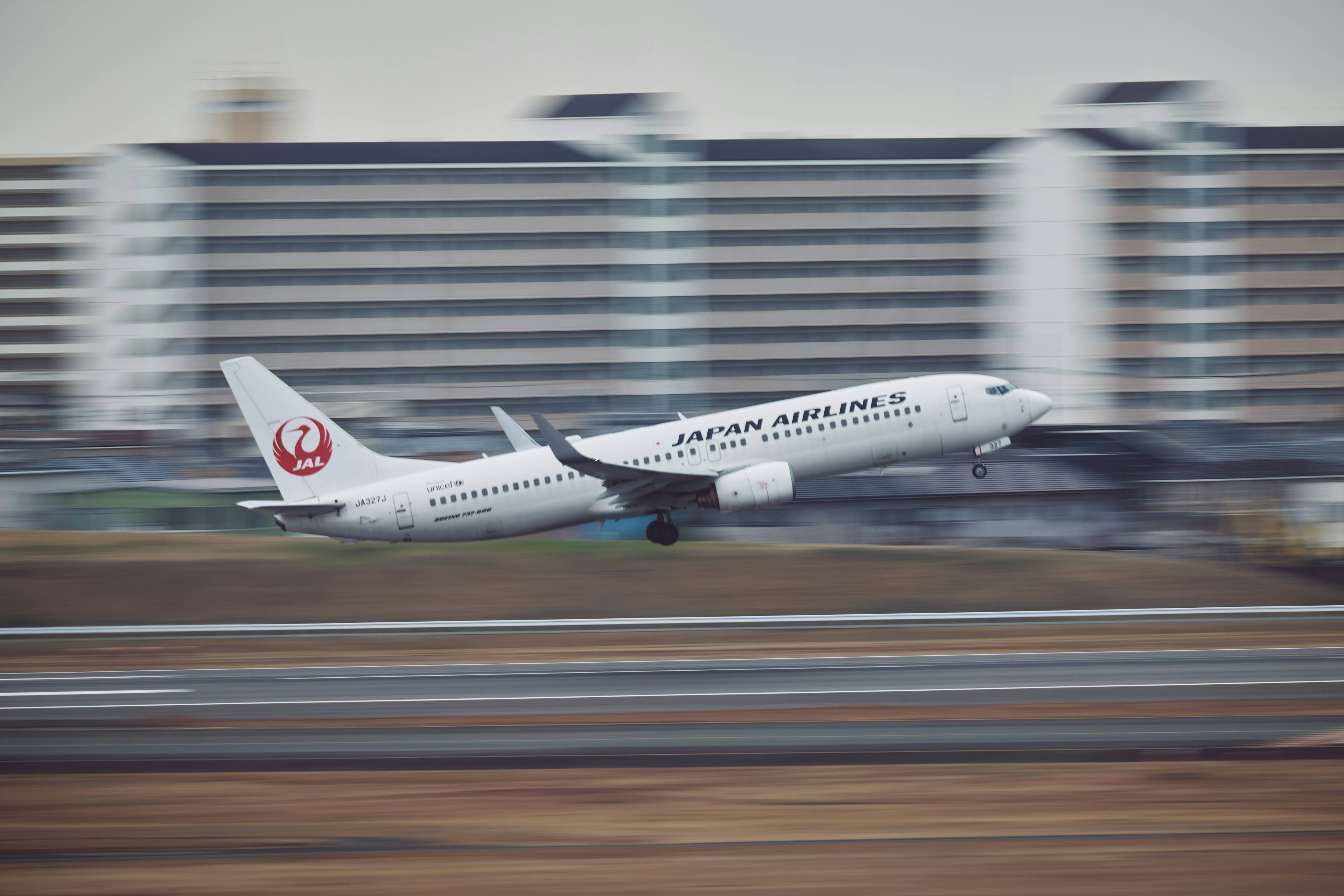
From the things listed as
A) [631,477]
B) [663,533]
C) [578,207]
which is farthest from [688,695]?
[578,207]

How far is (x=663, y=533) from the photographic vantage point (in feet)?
122

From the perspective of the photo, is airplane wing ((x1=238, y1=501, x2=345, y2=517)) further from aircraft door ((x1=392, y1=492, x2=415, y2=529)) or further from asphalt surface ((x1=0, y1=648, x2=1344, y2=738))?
asphalt surface ((x1=0, y1=648, x2=1344, y2=738))

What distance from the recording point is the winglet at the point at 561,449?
33.2 metres

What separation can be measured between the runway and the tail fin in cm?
1182

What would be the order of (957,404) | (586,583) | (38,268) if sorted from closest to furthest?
1. (586,583)
2. (957,404)
3. (38,268)

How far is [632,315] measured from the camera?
86.9 metres

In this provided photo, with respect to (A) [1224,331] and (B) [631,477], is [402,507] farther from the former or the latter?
(A) [1224,331]

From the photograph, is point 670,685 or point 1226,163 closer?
point 670,685

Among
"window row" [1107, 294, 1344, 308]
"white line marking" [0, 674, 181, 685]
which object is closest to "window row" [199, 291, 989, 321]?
"window row" [1107, 294, 1344, 308]

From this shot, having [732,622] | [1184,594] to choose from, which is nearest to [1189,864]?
[732,622]

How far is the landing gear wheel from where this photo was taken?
37312 mm

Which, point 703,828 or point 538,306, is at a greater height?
point 538,306

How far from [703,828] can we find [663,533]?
23.9 m

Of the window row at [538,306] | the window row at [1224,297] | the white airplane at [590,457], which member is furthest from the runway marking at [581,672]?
the window row at [1224,297]
